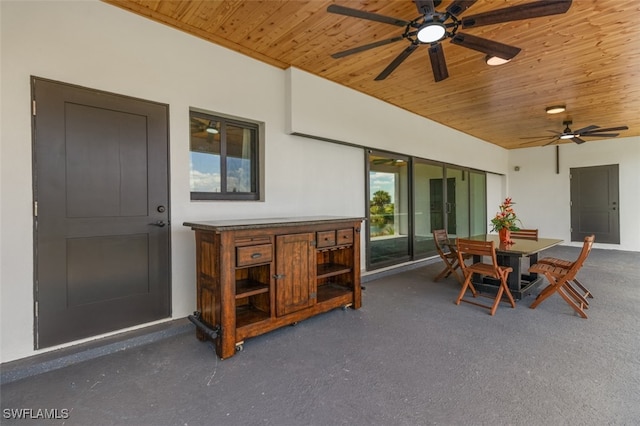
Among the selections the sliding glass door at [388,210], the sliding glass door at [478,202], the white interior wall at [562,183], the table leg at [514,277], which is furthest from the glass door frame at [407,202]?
the white interior wall at [562,183]

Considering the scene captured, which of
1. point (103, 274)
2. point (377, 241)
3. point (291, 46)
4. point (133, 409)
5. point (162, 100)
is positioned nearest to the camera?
point (133, 409)

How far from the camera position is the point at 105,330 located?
251 cm

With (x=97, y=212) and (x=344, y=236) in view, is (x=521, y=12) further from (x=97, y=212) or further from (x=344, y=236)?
(x=97, y=212)

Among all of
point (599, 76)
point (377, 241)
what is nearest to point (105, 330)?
point (377, 241)

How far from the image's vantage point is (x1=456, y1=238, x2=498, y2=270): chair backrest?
10.7 ft

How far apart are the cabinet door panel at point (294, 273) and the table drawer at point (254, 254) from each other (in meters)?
0.10

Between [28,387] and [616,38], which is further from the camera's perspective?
[616,38]

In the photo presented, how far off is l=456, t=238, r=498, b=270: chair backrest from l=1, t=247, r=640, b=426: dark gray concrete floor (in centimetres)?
64

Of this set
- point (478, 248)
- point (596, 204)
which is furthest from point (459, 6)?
point (596, 204)

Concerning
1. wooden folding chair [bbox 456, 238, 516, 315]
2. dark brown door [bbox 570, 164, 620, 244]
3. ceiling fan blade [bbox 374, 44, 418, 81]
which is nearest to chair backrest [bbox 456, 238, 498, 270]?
wooden folding chair [bbox 456, 238, 516, 315]

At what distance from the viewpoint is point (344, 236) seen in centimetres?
327

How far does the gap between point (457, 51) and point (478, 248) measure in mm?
2199

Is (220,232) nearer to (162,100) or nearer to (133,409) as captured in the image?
(133,409)

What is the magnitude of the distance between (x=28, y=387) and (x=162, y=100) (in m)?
2.40
